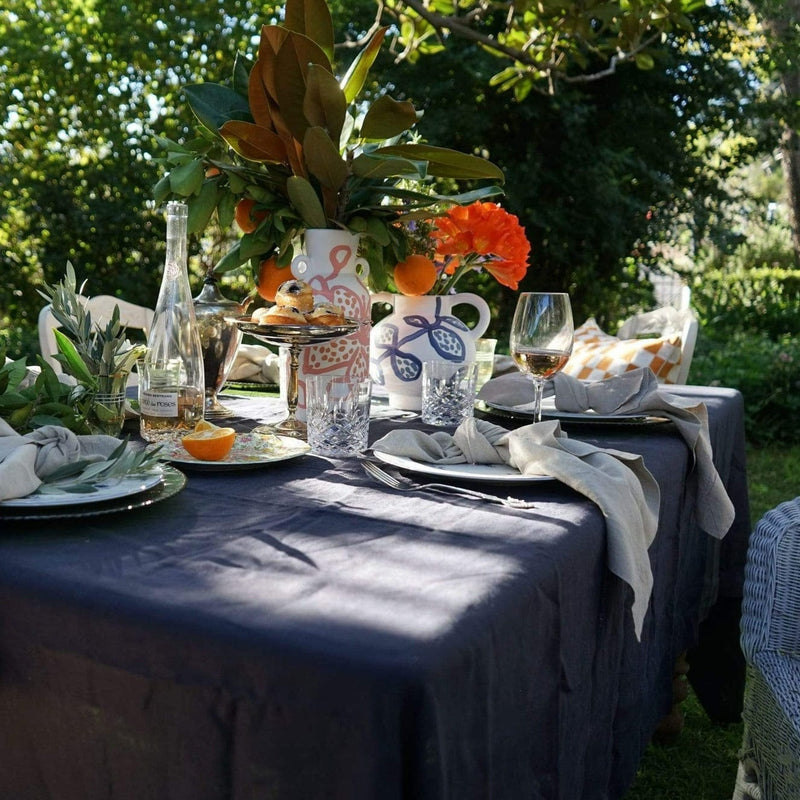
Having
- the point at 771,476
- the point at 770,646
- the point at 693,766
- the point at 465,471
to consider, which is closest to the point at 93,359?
Answer: the point at 465,471

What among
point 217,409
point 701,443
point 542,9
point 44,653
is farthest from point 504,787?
point 542,9

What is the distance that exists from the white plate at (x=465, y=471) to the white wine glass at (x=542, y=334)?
28 centimetres

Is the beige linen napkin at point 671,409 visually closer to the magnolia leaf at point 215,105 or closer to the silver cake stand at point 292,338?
the silver cake stand at point 292,338

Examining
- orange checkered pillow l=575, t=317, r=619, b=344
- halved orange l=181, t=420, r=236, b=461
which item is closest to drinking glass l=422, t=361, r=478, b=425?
halved orange l=181, t=420, r=236, b=461

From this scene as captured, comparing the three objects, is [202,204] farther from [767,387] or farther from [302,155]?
[767,387]

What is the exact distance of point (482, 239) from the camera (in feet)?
5.92

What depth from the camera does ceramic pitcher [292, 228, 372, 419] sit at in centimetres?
157

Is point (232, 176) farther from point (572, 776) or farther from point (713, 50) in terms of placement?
point (713, 50)

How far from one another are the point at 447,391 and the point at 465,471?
1.52ft

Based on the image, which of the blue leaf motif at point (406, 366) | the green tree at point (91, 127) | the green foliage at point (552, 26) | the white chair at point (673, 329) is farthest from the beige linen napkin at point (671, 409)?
the green tree at point (91, 127)

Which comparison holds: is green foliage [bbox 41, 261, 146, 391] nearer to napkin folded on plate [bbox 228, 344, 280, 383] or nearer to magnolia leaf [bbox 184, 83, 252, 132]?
magnolia leaf [bbox 184, 83, 252, 132]

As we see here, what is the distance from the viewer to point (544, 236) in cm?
746

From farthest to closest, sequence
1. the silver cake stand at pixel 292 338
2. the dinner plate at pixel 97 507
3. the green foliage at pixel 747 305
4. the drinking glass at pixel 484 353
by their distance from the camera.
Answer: the green foliage at pixel 747 305 → the drinking glass at pixel 484 353 → the silver cake stand at pixel 292 338 → the dinner plate at pixel 97 507

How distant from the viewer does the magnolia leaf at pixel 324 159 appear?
1.48 m
